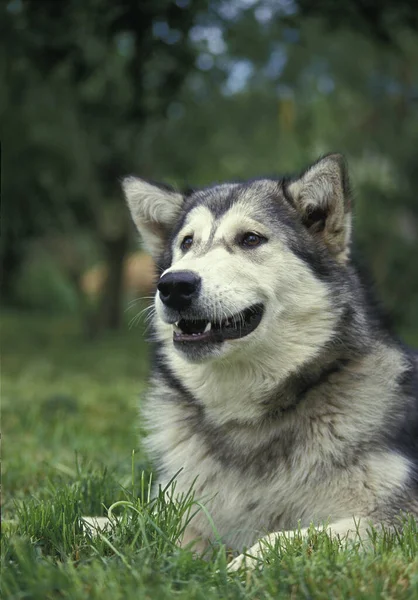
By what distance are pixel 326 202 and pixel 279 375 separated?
0.91 m

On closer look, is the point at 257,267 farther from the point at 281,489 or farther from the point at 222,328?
the point at 281,489

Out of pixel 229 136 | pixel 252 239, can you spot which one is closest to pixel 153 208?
pixel 252 239

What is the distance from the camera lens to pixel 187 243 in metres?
4.32

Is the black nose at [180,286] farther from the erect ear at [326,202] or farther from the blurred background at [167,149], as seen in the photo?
the blurred background at [167,149]

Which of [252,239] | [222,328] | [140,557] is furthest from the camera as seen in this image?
[252,239]

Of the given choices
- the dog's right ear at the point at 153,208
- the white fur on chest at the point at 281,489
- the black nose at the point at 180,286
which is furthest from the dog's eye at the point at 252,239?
the white fur on chest at the point at 281,489

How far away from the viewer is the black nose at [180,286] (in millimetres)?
3670

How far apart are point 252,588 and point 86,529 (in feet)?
2.59

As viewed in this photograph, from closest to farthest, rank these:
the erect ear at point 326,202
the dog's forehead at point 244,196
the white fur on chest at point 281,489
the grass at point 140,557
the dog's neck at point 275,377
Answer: the grass at point 140,557 < the white fur on chest at point 281,489 < the dog's neck at point 275,377 < the erect ear at point 326,202 < the dog's forehead at point 244,196

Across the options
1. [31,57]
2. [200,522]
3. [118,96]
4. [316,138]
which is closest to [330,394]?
[200,522]

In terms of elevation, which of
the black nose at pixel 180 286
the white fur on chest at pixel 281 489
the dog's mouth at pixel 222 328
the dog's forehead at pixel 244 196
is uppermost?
the dog's forehead at pixel 244 196

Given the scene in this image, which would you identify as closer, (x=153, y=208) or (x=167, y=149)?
(x=153, y=208)

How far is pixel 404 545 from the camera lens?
3.05 m

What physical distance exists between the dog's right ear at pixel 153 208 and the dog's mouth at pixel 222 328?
940 mm
